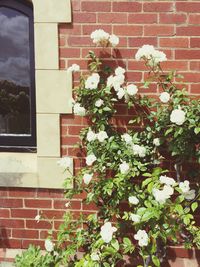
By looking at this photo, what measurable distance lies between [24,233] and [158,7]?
234cm

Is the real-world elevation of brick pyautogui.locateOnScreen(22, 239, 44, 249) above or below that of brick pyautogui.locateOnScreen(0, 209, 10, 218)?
below

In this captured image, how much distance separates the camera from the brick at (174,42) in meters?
3.19

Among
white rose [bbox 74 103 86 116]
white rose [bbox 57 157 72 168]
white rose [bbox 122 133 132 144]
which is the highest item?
white rose [bbox 74 103 86 116]

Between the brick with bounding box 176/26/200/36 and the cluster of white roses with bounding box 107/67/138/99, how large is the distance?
56cm

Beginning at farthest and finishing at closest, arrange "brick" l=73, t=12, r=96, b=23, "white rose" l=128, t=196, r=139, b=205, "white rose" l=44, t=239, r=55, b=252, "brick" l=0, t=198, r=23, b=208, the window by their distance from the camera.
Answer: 1. "brick" l=0, t=198, r=23, b=208
2. the window
3. "white rose" l=44, t=239, r=55, b=252
4. "brick" l=73, t=12, r=96, b=23
5. "white rose" l=128, t=196, r=139, b=205

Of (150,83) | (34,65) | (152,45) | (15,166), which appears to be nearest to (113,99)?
(150,83)

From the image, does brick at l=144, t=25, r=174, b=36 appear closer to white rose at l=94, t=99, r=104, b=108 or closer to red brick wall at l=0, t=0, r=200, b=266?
red brick wall at l=0, t=0, r=200, b=266

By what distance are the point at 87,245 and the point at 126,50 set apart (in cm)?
175

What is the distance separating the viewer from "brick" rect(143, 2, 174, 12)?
3.15 meters

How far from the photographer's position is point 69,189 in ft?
11.1

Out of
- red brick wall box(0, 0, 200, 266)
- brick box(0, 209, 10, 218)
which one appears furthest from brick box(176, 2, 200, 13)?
brick box(0, 209, 10, 218)

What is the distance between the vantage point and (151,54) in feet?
9.84

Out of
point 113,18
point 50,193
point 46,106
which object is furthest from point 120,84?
point 50,193

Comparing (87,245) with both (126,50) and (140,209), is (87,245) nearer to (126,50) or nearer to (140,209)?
(140,209)
